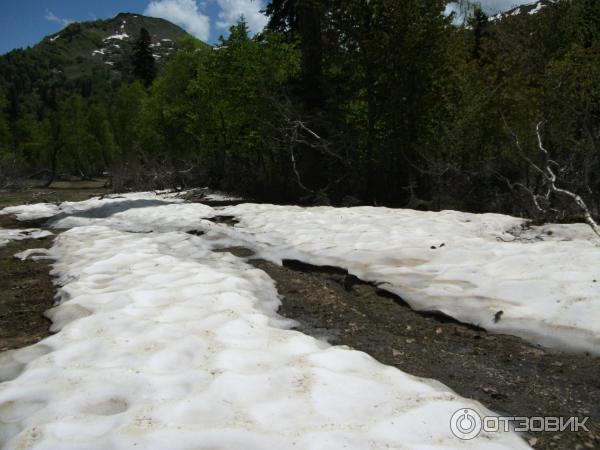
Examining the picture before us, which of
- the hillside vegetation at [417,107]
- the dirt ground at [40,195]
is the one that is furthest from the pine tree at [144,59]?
the hillside vegetation at [417,107]

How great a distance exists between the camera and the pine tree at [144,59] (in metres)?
51.8

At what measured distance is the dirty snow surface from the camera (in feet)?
6.89

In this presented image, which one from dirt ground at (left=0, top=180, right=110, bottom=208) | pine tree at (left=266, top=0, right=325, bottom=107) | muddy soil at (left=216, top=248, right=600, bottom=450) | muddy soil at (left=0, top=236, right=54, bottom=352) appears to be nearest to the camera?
muddy soil at (left=216, top=248, right=600, bottom=450)

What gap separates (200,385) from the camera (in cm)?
A: 257

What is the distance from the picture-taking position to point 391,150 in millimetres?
11125

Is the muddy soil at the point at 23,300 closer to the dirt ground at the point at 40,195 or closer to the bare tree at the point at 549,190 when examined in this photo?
the bare tree at the point at 549,190

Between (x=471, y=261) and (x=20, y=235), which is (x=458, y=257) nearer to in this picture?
(x=471, y=261)

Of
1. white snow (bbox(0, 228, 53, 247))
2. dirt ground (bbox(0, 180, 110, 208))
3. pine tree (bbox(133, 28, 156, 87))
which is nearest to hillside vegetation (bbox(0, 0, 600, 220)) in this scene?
white snow (bbox(0, 228, 53, 247))

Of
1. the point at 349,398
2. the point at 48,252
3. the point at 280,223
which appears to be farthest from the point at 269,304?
the point at 48,252

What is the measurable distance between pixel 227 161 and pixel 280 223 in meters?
11.1

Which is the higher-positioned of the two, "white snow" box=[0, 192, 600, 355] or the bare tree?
the bare tree

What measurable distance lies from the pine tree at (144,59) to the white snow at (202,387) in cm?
5558

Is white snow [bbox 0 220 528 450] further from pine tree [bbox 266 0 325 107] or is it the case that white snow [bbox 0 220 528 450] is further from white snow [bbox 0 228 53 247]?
pine tree [bbox 266 0 325 107]

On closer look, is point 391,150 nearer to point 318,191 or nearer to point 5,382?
point 318,191
